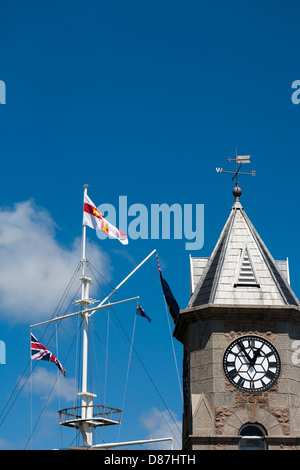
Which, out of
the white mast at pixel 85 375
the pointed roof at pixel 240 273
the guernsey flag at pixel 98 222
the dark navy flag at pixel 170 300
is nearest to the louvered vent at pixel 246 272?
the pointed roof at pixel 240 273

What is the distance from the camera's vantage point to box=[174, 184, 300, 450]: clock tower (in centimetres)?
3519

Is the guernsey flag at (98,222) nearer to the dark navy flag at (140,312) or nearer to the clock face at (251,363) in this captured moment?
the dark navy flag at (140,312)

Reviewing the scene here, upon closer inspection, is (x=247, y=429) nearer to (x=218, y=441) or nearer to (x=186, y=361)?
(x=218, y=441)

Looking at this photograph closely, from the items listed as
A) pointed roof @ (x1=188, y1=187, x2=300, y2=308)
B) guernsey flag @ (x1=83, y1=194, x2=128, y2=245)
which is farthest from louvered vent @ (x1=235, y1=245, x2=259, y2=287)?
guernsey flag @ (x1=83, y1=194, x2=128, y2=245)

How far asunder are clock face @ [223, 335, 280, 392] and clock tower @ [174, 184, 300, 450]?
0.04 m

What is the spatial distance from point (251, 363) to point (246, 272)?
14.2ft

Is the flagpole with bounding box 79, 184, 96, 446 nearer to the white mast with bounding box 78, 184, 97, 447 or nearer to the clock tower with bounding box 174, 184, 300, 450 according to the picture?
the white mast with bounding box 78, 184, 97, 447

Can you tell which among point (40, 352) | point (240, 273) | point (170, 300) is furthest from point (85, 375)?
point (240, 273)

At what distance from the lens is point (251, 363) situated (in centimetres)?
3622

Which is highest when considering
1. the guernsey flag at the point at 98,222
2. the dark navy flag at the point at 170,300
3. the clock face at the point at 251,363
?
the guernsey flag at the point at 98,222

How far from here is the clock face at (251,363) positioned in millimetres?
35875

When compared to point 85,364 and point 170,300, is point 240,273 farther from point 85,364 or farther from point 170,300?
point 85,364

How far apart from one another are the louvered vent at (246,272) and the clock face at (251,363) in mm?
2637
